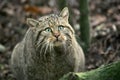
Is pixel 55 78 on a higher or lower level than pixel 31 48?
lower

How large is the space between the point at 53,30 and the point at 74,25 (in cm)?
367

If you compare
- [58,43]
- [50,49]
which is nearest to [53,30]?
[58,43]

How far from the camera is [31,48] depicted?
6.69m

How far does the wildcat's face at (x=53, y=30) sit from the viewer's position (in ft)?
19.9

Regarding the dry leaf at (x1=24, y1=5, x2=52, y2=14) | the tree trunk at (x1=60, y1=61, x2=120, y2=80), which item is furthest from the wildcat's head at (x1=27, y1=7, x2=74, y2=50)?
the dry leaf at (x1=24, y1=5, x2=52, y2=14)

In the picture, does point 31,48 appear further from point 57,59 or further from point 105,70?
point 105,70

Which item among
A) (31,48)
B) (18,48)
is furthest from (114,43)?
(31,48)

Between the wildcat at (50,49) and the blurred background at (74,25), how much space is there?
187 centimetres

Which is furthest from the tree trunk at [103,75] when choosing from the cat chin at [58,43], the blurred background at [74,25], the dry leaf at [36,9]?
the dry leaf at [36,9]

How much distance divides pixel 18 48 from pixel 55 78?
1.45 metres

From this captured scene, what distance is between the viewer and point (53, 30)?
6113 mm

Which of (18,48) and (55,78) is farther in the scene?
(18,48)

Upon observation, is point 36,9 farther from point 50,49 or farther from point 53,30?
point 53,30

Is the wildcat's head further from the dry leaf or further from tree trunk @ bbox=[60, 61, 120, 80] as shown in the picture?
the dry leaf
